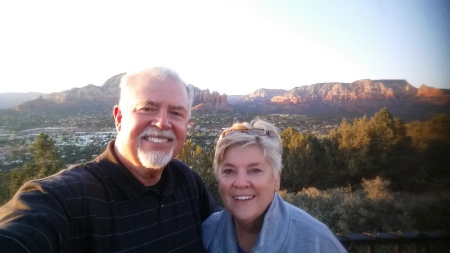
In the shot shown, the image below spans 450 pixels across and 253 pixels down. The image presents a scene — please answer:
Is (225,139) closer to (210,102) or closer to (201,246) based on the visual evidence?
(201,246)

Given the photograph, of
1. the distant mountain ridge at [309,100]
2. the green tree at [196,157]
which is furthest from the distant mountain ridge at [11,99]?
the green tree at [196,157]

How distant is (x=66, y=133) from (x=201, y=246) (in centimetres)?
1137

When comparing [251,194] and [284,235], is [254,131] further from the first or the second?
[284,235]

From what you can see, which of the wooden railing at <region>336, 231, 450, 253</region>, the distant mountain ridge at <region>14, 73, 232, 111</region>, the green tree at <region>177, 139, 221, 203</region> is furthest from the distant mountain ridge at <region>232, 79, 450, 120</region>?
the wooden railing at <region>336, 231, 450, 253</region>

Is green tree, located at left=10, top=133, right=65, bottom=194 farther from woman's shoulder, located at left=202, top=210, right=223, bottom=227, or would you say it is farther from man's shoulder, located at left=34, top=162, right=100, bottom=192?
man's shoulder, located at left=34, top=162, right=100, bottom=192

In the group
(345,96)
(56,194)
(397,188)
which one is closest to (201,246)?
(56,194)

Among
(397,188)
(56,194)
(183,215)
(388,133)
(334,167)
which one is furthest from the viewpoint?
(334,167)

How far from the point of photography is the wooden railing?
8.20ft

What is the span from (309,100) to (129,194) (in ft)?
50.6

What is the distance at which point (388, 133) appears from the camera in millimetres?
15648

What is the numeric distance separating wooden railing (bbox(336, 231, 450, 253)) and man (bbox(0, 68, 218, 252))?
138 centimetres

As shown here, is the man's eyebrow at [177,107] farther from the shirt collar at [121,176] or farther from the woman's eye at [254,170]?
the woman's eye at [254,170]

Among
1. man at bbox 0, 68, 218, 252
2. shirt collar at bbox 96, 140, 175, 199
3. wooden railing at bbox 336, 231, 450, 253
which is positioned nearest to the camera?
man at bbox 0, 68, 218, 252

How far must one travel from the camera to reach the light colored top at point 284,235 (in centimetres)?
148
